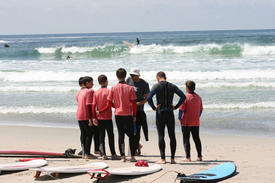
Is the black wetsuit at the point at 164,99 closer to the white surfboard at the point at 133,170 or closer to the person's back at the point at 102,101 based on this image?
the white surfboard at the point at 133,170

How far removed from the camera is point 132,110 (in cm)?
632

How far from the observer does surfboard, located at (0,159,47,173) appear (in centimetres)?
598

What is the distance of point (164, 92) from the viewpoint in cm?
613

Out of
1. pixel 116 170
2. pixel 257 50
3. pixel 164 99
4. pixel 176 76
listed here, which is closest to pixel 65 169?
pixel 116 170

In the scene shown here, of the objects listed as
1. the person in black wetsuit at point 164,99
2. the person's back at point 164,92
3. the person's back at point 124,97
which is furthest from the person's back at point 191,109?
the person's back at point 124,97

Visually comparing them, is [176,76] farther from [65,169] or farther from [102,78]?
[65,169]

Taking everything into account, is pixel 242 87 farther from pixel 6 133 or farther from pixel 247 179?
pixel 247 179

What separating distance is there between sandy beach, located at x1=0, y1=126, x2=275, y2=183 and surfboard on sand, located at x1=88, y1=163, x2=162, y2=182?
0.08m

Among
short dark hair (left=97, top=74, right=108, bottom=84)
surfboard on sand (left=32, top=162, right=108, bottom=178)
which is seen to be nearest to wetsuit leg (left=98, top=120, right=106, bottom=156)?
short dark hair (left=97, top=74, right=108, bottom=84)

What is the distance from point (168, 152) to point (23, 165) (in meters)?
2.73

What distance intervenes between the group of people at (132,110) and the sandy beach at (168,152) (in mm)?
350

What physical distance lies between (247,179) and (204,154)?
1.98m

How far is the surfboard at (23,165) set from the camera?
19.6 ft

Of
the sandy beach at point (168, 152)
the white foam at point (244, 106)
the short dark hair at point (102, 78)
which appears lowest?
the sandy beach at point (168, 152)
